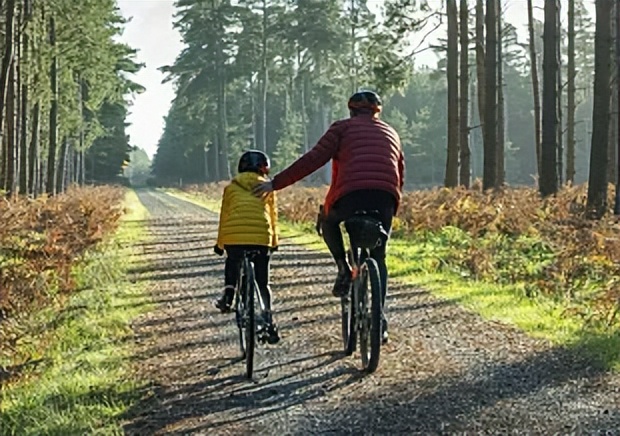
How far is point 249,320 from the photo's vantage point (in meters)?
6.34

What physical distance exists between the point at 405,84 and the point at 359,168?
1856 cm

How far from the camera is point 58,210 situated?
18344 millimetres

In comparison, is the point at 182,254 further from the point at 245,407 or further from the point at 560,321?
the point at 245,407

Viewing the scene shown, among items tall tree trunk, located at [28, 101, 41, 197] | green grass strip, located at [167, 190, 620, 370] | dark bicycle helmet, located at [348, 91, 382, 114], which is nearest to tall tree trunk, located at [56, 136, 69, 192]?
tall tree trunk, located at [28, 101, 41, 197]

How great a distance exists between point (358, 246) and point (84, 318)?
13.2 ft

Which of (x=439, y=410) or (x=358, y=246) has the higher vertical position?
(x=358, y=246)

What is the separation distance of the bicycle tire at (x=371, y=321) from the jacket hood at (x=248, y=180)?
3.74ft

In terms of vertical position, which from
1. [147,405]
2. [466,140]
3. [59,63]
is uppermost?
[59,63]

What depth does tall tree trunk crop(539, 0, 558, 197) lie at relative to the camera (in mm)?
17281

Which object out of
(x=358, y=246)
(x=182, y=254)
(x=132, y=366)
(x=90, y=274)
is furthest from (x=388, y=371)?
(x=182, y=254)

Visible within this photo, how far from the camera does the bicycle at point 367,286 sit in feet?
19.8

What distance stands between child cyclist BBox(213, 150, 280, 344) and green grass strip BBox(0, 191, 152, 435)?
51.0 inches


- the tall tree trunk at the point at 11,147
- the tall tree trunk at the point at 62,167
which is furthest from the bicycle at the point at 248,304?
the tall tree trunk at the point at 62,167

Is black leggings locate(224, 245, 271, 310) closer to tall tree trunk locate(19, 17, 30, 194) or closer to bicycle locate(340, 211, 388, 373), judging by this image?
bicycle locate(340, 211, 388, 373)
